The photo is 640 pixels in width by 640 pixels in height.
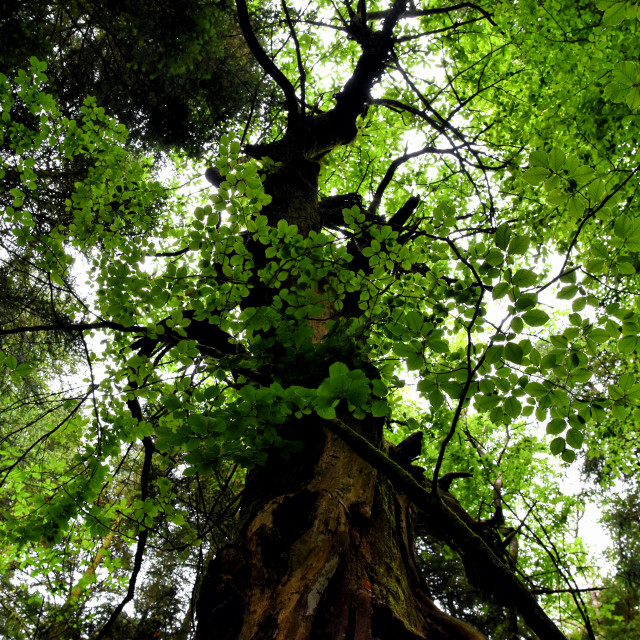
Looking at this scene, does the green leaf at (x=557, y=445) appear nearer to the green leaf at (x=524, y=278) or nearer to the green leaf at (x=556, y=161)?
the green leaf at (x=524, y=278)

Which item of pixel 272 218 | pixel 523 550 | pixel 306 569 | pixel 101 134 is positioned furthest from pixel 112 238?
pixel 523 550

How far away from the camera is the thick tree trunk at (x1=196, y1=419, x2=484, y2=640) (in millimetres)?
1272

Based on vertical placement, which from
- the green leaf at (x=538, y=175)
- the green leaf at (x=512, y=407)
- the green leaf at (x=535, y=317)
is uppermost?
the green leaf at (x=538, y=175)

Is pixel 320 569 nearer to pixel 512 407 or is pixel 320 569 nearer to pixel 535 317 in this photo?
pixel 512 407

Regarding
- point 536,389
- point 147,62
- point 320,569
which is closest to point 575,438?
point 536,389

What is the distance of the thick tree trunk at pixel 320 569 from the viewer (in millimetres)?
1272

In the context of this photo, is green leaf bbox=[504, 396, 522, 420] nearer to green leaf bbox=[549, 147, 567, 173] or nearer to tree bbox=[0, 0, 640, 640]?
tree bbox=[0, 0, 640, 640]

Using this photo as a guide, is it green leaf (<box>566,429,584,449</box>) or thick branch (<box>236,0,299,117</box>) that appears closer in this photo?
green leaf (<box>566,429,584,449</box>)

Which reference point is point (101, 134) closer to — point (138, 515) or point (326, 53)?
point (138, 515)

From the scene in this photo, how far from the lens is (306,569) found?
138 centimetres

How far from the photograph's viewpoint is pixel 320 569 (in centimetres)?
137

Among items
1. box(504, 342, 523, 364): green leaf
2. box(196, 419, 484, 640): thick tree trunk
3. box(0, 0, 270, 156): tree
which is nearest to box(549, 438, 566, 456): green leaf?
box(504, 342, 523, 364): green leaf

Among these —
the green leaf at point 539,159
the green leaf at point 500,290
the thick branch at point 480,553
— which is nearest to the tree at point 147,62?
the green leaf at point 539,159

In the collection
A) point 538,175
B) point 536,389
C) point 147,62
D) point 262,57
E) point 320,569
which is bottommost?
point 320,569
